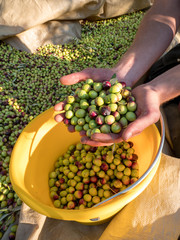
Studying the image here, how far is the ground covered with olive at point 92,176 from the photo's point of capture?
2.28 meters

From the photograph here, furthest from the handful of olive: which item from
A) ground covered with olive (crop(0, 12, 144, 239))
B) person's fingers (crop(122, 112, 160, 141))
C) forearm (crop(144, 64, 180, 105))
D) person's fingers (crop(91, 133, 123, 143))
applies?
ground covered with olive (crop(0, 12, 144, 239))

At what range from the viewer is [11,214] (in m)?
2.60

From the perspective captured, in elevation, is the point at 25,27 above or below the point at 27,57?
above

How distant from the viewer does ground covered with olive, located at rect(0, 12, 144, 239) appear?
346cm

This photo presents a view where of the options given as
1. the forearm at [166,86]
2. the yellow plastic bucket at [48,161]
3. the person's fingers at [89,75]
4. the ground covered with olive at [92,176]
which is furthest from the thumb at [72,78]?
the ground covered with olive at [92,176]

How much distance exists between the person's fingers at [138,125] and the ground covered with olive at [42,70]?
79.1 inches

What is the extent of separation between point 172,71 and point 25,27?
152 inches

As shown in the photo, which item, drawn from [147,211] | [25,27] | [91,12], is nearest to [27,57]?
[25,27]

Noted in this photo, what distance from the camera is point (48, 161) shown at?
9.11ft

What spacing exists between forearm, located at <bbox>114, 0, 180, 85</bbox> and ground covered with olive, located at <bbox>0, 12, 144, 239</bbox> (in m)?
1.69

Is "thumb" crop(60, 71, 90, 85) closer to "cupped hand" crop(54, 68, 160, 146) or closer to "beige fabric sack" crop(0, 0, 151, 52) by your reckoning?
"cupped hand" crop(54, 68, 160, 146)

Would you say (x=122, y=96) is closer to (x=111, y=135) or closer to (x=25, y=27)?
(x=111, y=135)

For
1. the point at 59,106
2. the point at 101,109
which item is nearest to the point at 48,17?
the point at 59,106

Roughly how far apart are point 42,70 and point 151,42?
9.56ft
